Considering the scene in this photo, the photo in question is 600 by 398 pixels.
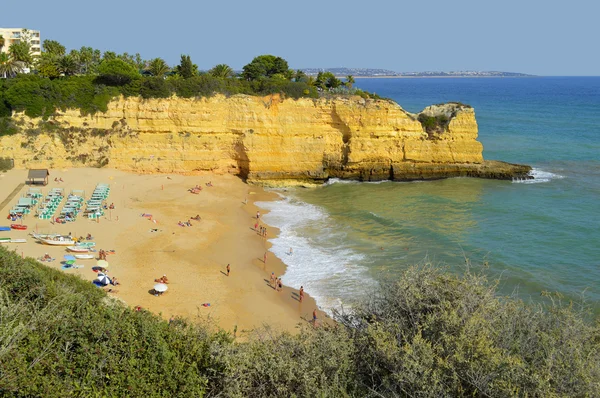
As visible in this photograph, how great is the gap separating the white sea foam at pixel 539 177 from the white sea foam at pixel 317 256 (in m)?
19.3

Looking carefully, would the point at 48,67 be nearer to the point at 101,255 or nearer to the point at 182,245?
the point at 182,245

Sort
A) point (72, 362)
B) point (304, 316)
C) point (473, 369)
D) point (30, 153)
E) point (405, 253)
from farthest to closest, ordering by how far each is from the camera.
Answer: point (30, 153) < point (405, 253) < point (304, 316) < point (72, 362) < point (473, 369)

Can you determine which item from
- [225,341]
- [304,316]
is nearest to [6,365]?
[225,341]

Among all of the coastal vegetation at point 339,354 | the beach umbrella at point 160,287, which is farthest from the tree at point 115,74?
the coastal vegetation at point 339,354

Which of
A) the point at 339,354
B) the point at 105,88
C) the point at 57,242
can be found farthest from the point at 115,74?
the point at 339,354

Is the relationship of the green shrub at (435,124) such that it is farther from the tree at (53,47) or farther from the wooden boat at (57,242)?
the tree at (53,47)

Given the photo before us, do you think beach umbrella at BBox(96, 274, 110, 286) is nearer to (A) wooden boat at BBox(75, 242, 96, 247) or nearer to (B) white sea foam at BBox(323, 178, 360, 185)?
(A) wooden boat at BBox(75, 242, 96, 247)

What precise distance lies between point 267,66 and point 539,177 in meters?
29.1

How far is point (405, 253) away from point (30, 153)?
28.4 m

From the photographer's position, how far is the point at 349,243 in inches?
1094

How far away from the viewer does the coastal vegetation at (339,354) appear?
823 cm

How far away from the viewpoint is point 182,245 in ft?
88.2

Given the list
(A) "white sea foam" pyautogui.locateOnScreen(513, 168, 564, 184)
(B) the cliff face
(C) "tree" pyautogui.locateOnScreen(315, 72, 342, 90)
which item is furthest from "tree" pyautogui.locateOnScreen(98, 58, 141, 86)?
(A) "white sea foam" pyautogui.locateOnScreen(513, 168, 564, 184)

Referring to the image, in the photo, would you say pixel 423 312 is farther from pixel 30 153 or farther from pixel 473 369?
pixel 30 153
